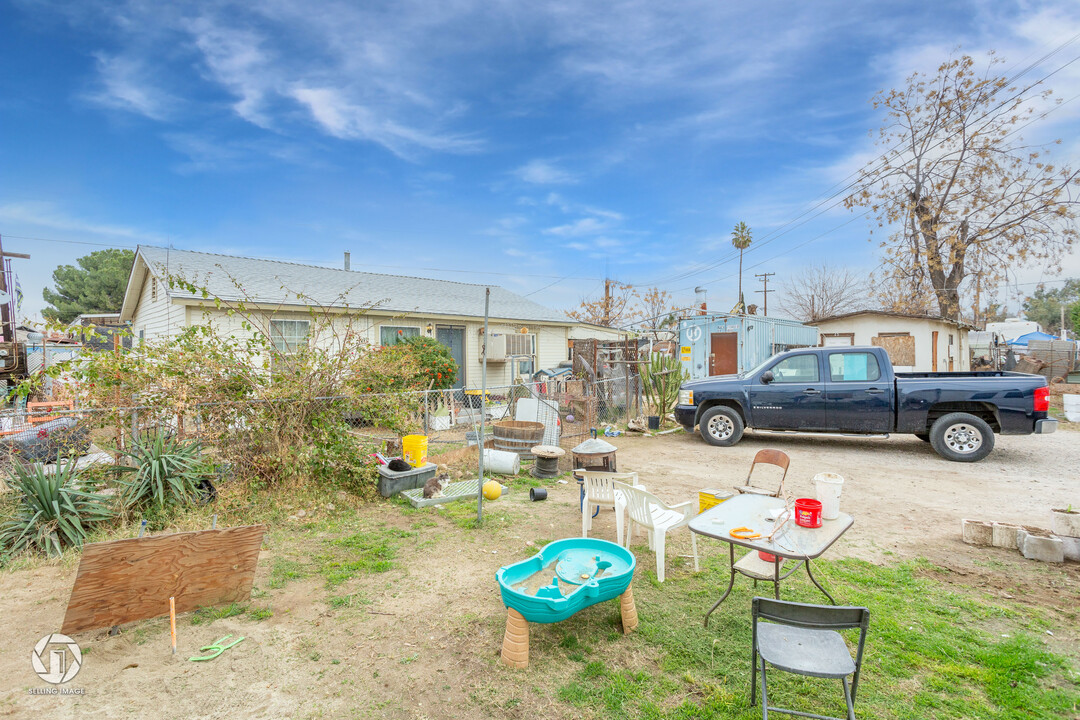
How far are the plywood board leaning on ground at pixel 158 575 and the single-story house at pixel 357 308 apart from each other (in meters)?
7.36

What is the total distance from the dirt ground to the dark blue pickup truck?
1.28 meters

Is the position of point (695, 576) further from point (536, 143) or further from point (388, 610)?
point (536, 143)

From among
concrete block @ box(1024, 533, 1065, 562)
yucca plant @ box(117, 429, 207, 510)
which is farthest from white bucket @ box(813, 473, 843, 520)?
yucca plant @ box(117, 429, 207, 510)

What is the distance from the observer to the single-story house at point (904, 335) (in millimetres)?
17031

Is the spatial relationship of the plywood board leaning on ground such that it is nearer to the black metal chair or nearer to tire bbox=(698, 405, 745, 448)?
the black metal chair

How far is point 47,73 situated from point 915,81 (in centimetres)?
2820

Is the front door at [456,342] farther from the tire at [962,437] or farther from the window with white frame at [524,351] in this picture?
the tire at [962,437]

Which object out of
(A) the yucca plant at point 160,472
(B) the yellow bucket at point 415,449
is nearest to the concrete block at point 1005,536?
(B) the yellow bucket at point 415,449

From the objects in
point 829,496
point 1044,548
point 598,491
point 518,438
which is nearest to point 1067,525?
point 1044,548

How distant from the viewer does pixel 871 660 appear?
2898mm

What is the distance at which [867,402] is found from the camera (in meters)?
8.37

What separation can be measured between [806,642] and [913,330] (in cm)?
1895

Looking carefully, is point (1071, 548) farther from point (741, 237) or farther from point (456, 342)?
point (741, 237)

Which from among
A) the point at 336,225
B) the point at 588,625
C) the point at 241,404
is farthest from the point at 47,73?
the point at 588,625
